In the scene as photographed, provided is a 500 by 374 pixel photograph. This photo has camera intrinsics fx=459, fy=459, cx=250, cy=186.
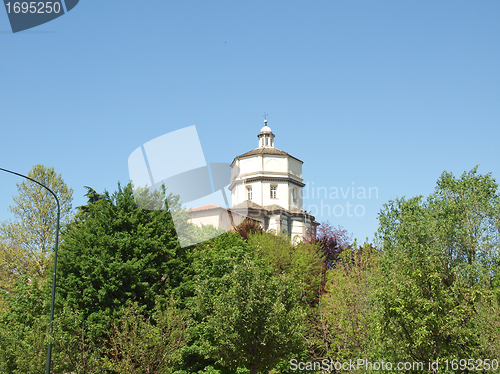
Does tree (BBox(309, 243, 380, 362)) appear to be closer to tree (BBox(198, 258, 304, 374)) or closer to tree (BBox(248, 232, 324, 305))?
tree (BBox(198, 258, 304, 374))

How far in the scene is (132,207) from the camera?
28438mm

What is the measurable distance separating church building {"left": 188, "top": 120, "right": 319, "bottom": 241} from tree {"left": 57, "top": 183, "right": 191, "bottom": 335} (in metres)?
26.7

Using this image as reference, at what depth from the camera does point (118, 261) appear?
84.4 ft

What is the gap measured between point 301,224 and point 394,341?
43.9 meters

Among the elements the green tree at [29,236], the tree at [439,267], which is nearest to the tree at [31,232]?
the green tree at [29,236]

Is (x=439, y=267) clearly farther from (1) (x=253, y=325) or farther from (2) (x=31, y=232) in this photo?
(2) (x=31, y=232)

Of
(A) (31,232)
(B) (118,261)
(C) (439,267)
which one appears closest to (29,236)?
(A) (31,232)

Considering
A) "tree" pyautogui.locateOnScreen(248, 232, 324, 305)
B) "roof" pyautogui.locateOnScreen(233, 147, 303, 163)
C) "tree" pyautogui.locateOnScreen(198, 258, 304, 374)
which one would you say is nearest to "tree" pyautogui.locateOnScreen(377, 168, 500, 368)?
"tree" pyautogui.locateOnScreen(198, 258, 304, 374)

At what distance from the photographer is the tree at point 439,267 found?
48.3 feet

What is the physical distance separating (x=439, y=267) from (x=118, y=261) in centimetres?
1700

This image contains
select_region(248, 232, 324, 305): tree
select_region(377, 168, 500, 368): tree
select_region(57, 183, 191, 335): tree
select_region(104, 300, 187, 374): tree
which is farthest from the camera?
select_region(248, 232, 324, 305): tree

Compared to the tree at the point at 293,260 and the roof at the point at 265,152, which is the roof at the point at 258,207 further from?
the tree at the point at 293,260

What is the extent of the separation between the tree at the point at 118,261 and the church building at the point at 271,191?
Answer: 26.7m

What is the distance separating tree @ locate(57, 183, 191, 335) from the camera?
82.2ft
